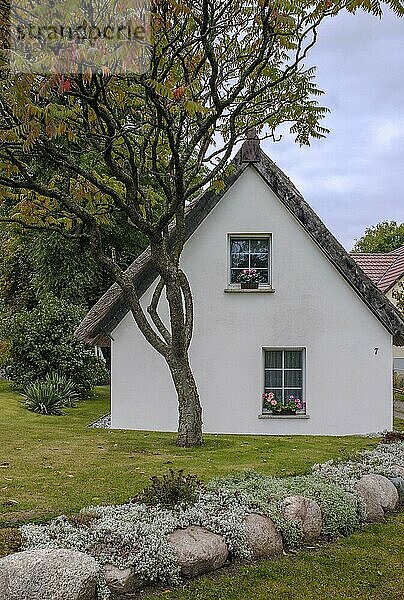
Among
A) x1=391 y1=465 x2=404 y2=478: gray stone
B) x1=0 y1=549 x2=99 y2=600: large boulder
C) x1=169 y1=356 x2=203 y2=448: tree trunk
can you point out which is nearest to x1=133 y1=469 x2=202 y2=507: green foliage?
x1=0 y1=549 x2=99 y2=600: large boulder

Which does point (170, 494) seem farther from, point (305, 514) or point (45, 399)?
point (45, 399)

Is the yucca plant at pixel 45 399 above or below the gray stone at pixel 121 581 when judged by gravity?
above

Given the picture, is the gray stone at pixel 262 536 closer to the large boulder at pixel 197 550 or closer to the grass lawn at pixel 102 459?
the large boulder at pixel 197 550

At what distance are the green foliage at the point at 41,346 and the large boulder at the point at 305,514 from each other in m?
14.3

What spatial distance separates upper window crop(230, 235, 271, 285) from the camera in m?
15.1

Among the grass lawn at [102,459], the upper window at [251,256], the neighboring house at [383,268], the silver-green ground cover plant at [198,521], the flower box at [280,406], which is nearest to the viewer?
the silver-green ground cover plant at [198,521]

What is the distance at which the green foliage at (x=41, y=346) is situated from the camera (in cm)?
2066

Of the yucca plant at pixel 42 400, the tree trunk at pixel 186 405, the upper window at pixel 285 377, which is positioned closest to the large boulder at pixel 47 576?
the tree trunk at pixel 186 405

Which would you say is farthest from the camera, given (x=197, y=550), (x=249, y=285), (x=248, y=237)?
(x=248, y=237)

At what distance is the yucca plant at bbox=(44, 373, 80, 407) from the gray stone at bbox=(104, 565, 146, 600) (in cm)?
1280

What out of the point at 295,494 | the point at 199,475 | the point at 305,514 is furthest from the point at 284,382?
the point at 305,514

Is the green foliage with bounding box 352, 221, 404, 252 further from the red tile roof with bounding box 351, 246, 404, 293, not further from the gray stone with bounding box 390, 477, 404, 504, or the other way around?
the gray stone with bounding box 390, 477, 404, 504

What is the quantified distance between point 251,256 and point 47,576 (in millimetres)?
10855

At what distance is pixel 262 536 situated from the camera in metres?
6.49
